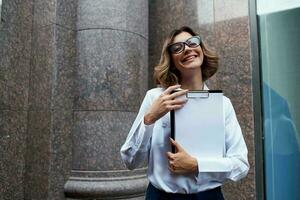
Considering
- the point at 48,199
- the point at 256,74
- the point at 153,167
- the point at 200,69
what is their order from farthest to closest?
the point at 256,74 < the point at 48,199 < the point at 200,69 < the point at 153,167

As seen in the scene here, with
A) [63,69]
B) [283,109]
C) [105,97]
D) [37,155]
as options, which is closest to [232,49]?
[283,109]

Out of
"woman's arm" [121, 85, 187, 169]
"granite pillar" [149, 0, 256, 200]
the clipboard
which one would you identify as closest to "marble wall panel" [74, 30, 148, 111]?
"granite pillar" [149, 0, 256, 200]

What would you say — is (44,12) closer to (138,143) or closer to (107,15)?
(107,15)

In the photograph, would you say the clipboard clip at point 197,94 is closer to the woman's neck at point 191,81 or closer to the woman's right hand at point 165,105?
the woman's right hand at point 165,105

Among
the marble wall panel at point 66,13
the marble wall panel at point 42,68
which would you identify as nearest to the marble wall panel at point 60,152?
the marble wall panel at point 42,68

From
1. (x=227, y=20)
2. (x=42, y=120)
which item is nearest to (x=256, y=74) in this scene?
(x=227, y=20)

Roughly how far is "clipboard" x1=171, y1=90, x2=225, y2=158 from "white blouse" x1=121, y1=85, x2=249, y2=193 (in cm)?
10

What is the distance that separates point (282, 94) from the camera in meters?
4.29

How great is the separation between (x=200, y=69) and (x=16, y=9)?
321 cm

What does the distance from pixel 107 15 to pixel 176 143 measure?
2.93m

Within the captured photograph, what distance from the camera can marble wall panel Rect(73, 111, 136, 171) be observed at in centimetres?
414

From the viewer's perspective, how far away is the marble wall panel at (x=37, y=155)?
4.09 m

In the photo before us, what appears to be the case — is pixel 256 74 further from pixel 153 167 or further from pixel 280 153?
pixel 153 167

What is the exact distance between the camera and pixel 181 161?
193 cm
